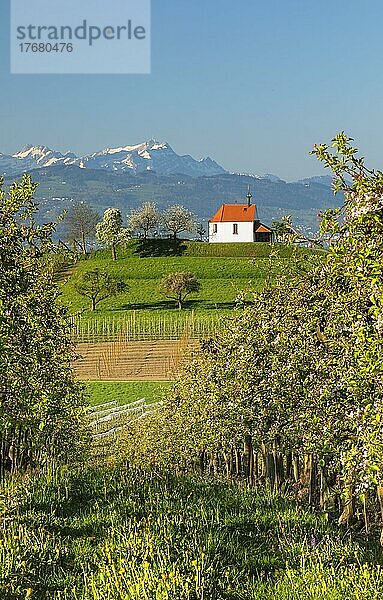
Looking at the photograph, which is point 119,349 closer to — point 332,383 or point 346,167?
point 332,383

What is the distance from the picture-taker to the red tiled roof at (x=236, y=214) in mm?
178875

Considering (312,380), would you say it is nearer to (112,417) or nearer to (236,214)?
(112,417)

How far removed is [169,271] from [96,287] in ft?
64.1

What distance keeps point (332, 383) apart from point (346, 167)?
637 cm

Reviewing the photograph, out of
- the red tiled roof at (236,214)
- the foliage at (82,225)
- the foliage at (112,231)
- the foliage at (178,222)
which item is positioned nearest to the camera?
the foliage at (112,231)

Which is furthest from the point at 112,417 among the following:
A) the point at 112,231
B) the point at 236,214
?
the point at 236,214

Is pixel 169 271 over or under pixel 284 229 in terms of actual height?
over

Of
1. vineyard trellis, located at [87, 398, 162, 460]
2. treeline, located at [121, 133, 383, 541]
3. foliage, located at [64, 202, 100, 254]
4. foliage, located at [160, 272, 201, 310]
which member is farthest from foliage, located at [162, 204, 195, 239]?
treeline, located at [121, 133, 383, 541]

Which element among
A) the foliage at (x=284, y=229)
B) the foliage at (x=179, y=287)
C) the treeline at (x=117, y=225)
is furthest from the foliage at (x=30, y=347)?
the treeline at (x=117, y=225)

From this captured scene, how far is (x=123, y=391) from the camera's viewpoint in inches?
2227

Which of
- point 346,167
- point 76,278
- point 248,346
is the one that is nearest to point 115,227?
point 76,278

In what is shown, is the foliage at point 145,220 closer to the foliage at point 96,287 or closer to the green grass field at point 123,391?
the foliage at point 96,287

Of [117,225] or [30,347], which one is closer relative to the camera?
[30,347]

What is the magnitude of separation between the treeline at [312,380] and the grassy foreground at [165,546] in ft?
3.51
